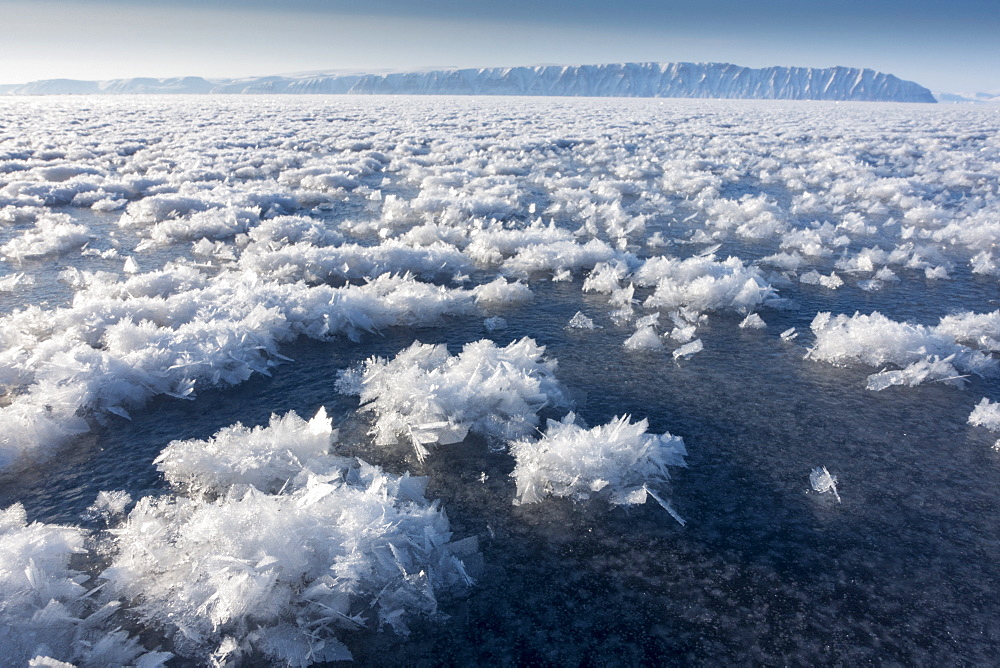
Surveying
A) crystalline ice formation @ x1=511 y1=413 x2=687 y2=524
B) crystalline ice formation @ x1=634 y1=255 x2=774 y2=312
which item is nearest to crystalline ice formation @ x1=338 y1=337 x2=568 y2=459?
crystalline ice formation @ x1=511 y1=413 x2=687 y2=524

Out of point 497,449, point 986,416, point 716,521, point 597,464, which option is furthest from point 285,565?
point 986,416

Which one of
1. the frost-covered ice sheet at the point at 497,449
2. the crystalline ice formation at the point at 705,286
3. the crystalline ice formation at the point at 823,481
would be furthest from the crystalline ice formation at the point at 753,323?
the crystalline ice formation at the point at 823,481

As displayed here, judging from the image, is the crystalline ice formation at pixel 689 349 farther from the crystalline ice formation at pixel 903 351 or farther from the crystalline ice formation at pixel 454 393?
the crystalline ice formation at pixel 454 393

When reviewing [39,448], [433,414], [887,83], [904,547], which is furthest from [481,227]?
[887,83]

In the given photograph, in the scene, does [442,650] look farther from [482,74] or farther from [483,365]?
[482,74]

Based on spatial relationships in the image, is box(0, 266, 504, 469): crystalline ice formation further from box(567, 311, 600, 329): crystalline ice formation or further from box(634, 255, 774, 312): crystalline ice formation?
box(634, 255, 774, 312): crystalline ice formation

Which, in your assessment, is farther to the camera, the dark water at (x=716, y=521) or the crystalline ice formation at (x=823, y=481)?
the crystalline ice formation at (x=823, y=481)
